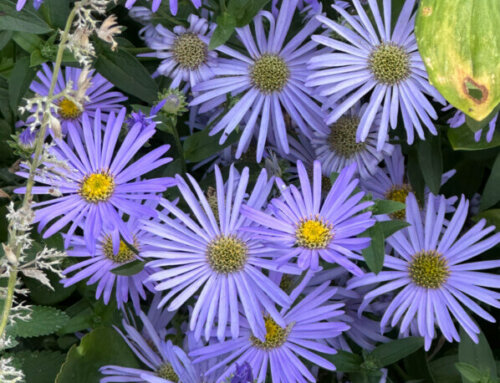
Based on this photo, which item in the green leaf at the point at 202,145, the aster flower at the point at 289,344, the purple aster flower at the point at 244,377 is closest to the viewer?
the purple aster flower at the point at 244,377

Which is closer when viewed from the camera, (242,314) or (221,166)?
(242,314)

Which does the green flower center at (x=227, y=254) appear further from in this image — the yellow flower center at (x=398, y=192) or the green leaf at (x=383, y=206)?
the yellow flower center at (x=398, y=192)

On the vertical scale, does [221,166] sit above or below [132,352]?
above

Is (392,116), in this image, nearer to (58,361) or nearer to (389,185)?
(389,185)

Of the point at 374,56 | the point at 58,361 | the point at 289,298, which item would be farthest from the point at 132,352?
the point at 374,56

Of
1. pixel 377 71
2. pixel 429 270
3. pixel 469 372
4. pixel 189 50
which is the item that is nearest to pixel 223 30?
pixel 189 50

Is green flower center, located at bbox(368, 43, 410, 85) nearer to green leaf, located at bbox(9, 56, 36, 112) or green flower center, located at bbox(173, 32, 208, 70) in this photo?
green flower center, located at bbox(173, 32, 208, 70)


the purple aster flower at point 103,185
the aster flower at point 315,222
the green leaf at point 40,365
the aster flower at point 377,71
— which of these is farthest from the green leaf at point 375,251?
the green leaf at point 40,365
